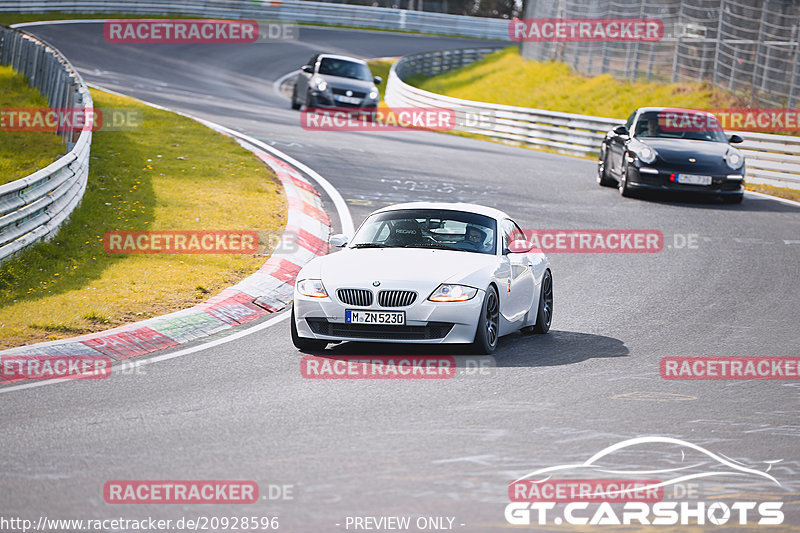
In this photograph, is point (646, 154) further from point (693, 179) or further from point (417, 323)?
point (417, 323)

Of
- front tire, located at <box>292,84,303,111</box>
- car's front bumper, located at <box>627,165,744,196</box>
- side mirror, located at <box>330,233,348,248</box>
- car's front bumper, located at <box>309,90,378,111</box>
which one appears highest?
side mirror, located at <box>330,233,348,248</box>

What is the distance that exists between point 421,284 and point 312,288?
938mm

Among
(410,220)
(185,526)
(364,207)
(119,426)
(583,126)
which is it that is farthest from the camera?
(583,126)

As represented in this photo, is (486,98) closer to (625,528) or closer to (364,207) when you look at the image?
(364,207)

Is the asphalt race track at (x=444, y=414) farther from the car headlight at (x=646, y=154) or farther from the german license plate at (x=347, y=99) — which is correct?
the german license plate at (x=347, y=99)

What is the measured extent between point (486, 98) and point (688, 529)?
123 ft

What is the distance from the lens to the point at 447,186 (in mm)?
21094

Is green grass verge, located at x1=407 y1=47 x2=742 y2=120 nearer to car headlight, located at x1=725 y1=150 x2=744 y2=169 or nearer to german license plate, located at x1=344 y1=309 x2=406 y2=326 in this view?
car headlight, located at x1=725 y1=150 x2=744 y2=169

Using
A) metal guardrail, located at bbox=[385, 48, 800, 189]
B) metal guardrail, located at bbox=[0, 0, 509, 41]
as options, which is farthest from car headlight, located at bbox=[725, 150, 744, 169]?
metal guardrail, located at bbox=[0, 0, 509, 41]

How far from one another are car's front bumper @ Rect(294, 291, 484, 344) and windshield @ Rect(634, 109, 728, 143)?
499 inches

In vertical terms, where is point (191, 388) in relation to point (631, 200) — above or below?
above

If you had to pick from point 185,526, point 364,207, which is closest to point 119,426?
point 185,526

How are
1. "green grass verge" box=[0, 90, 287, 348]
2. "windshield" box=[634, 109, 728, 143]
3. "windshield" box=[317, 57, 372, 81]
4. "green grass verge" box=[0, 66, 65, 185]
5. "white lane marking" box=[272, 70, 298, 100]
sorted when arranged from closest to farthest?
1. "green grass verge" box=[0, 90, 287, 348]
2. "green grass verge" box=[0, 66, 65, 185]
3. "windshield" box=[634, 109, 728, 143]
4. "windshield" box=[317, 57, 372, 81]
5. "white lane marking" box=[272, 70, 298, 100]

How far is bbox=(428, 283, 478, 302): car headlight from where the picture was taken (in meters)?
9.39
